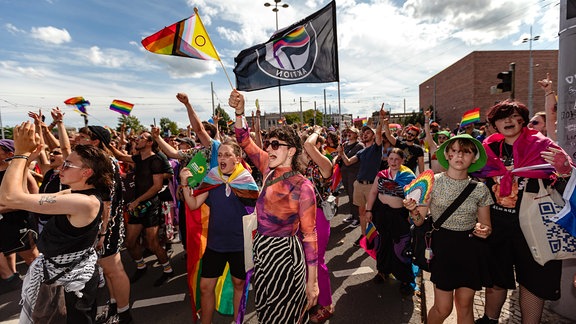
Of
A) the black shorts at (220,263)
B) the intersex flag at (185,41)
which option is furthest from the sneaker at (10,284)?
the intersex flag at (185,41)

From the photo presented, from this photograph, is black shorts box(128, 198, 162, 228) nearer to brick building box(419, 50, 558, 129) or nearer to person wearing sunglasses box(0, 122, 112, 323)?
person wearing sunglasses box(0, 122, 112, 323)

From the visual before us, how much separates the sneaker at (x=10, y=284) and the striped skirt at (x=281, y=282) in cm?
431

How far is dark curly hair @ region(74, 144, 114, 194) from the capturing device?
97.7 inches

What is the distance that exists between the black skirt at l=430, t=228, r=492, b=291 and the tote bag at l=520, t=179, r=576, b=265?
0.35 meters

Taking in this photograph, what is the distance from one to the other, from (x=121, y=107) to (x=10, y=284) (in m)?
5.42

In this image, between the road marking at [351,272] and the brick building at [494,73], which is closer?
the road marking at [351,272]

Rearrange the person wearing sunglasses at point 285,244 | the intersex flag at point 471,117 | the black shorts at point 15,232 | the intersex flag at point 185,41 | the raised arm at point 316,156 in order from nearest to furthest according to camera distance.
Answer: the person wearing sunglasses at point 285,244
the raised arm at point 316,156
the intersex flag at point 185,41
the black shorts at point 15,232
the intersex flag at point 471,117

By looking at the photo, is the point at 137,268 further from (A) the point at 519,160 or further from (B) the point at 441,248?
(A) the point at 519,160

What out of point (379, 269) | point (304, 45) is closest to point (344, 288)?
point (379, 269)

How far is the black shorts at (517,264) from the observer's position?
2354 millimetres

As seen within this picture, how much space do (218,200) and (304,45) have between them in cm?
301

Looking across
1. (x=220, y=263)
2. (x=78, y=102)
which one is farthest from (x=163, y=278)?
(x=78, y=102)

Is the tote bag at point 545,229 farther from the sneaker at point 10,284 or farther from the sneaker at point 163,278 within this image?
the sneaker at point 10,284

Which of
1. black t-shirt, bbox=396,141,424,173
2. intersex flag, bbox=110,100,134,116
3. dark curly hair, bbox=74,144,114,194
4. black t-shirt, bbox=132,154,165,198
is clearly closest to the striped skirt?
dark curly hair, bbox=74,144,114,194
